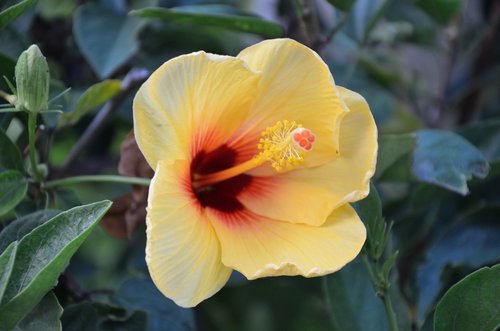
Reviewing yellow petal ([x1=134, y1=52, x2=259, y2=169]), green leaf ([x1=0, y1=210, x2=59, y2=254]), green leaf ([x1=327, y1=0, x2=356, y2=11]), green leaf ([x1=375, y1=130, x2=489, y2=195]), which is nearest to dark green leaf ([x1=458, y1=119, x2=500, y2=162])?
green leaf ([x1=375, y1=130, x2=489, y2=195])

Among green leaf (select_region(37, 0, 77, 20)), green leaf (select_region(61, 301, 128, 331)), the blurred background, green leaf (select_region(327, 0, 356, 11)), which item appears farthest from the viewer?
green leaf (select_region(37, 0, 77, 20))

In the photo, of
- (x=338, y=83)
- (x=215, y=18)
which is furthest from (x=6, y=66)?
(x=338, y=83)

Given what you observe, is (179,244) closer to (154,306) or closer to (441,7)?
(154,306)

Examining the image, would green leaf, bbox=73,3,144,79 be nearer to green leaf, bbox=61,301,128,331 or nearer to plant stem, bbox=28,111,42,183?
plant stem, bbox=28,111,42,183

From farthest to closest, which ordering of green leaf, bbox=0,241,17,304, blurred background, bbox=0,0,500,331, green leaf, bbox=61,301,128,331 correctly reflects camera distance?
blurred background, bbox=0,0,500,331, green leaf, bbox=61,301,128,331, green leaf, bbox=0,241,17,304

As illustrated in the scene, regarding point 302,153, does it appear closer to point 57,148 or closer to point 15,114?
point 15,114

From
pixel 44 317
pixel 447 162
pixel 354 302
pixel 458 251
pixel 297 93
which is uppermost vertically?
pixel 297 93

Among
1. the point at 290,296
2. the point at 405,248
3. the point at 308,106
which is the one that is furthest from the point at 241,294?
the point at 308,106
